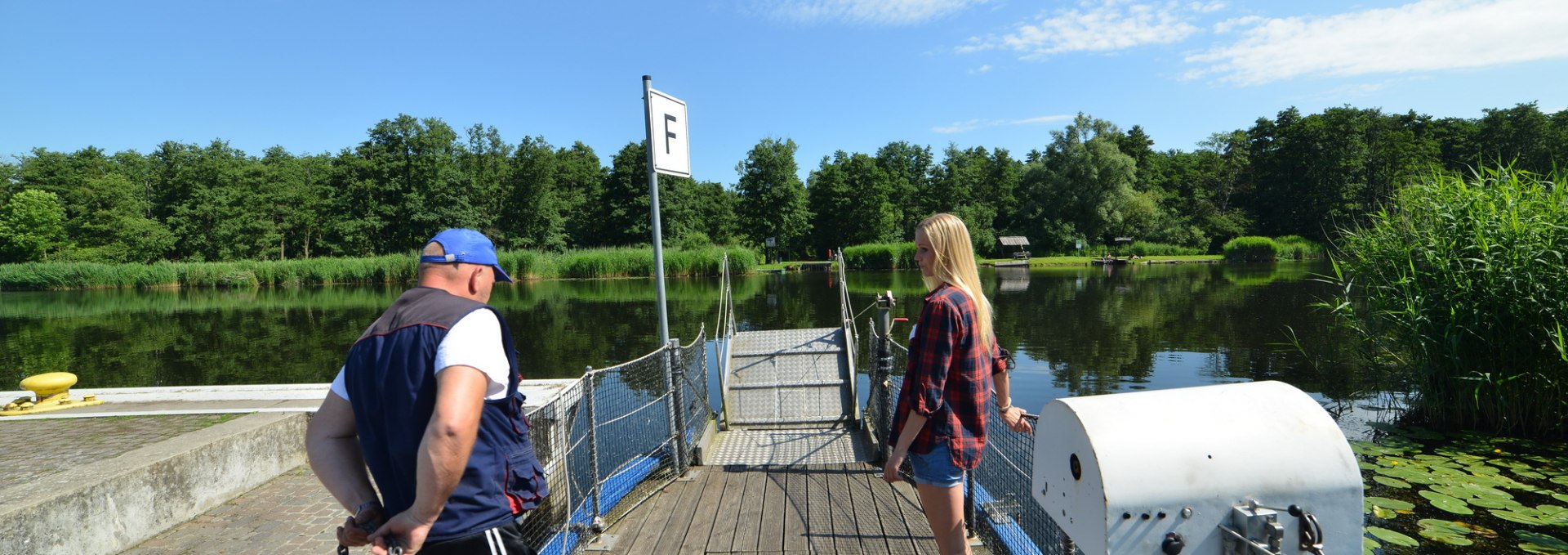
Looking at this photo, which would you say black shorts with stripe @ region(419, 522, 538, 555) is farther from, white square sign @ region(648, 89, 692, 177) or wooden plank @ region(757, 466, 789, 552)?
white square sign @ region(648, 89, 692, 177)

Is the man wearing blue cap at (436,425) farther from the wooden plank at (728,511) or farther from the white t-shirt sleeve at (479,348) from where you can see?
the wooden plank at (728,511)

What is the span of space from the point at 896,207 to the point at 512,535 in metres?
64.9

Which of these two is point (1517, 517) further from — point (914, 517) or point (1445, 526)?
point (914, 517)

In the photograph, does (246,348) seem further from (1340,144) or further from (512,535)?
(1340,144)

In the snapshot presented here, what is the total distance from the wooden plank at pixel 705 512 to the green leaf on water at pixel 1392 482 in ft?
17.6

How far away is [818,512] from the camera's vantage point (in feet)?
13.7

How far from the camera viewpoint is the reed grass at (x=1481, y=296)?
21.0ft

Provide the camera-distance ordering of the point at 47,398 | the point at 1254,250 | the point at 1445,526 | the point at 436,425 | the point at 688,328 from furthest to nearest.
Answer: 1. the point at 1254,250
2. the point at 688,328
3. the point at 47,398
4. the point at 1445,526
5. the point at 436,425

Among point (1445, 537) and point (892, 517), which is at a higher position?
point (892, 517)

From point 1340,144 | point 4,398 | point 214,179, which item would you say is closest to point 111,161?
point 214,179

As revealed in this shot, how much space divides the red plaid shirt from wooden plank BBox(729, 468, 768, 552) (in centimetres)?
153

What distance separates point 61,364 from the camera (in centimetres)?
1479

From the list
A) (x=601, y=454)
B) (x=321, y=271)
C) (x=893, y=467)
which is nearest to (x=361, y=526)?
(x=893, y=467)

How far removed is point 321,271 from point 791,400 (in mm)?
44916
